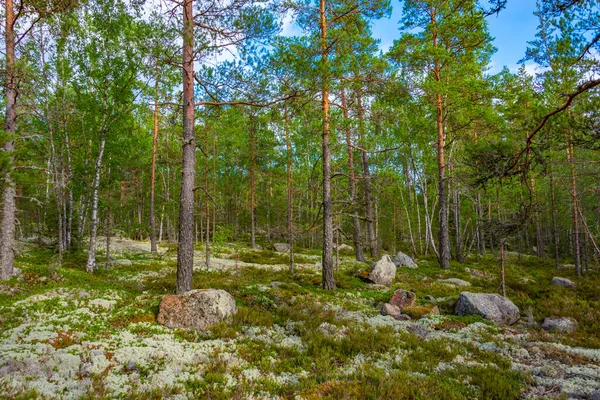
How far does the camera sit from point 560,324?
Answer: 29.3 ft

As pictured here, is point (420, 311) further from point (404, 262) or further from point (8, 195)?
point (8, 195)

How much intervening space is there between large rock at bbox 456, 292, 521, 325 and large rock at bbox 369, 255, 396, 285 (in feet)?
14.7

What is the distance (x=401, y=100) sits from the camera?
11.7 meters

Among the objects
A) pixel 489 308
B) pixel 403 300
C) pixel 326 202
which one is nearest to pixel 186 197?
pixel 326 202

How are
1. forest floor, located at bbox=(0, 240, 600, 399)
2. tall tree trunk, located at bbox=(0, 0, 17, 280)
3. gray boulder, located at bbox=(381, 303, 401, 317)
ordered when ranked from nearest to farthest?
forest floor, located at bbox=(0, 240, 600, 399)
gray boulder, located at bbox=(381, 303, 401, 317)
tall tree trunk, located at bbox=(0, 0, 17, 280)

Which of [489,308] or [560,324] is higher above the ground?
[489,308]

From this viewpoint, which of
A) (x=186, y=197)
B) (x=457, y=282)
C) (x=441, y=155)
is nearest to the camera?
(x=186, y=197)

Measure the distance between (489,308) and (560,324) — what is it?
72.6 inches

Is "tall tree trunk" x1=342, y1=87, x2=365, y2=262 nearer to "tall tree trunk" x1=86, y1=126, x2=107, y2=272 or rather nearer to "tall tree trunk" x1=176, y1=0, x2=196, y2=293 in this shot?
"tall tree trunk" x1=176, y1=0, x2=196, y2=293

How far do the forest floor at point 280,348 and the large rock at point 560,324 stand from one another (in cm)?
32

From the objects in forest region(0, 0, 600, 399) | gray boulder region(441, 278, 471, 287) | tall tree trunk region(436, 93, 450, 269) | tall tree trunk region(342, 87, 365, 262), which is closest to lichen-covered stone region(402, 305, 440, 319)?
forest region(0, 0, 600, 399)

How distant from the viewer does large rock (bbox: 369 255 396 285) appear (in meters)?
14.8

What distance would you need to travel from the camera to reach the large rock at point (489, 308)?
9.87 m

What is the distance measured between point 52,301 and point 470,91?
829 inches
